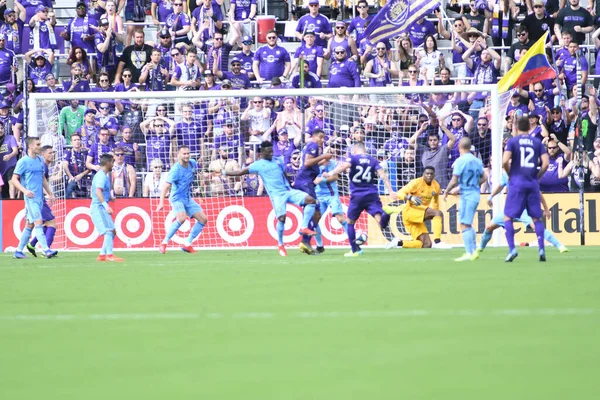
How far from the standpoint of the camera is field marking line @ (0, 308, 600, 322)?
8766 millimetres

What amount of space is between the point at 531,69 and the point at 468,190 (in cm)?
606

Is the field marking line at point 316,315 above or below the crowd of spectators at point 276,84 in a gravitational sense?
below

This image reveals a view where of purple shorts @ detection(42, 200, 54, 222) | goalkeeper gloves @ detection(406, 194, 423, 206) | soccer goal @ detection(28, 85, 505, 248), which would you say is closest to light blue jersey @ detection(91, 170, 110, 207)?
purple shorts @ detection(42, 200, 54, 222)

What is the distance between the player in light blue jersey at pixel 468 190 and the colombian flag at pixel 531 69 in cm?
577

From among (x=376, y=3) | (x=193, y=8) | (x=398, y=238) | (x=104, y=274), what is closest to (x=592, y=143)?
(x=398, y=238)

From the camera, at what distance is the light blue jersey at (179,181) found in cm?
2023

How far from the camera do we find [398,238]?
884 inches

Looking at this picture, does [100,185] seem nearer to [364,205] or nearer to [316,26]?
[364,205]

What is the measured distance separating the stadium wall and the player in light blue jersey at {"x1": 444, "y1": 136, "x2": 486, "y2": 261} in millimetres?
6104

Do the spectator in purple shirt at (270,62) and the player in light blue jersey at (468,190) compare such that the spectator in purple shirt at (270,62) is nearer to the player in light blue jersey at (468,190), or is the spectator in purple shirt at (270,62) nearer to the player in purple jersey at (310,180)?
the player in purple jersey at (310,180)

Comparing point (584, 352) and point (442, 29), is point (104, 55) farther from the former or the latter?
point (584, 352)

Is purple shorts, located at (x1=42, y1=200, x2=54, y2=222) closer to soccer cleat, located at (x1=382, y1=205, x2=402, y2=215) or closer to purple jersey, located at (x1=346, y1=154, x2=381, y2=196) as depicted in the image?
purple jersey, located at (x1=346, y1=154, x2=381, y2=196)

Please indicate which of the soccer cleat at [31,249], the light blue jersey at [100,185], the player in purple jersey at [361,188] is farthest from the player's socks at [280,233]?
the soccer cleat at [31,249]

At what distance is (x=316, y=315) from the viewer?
→ 9000mm
